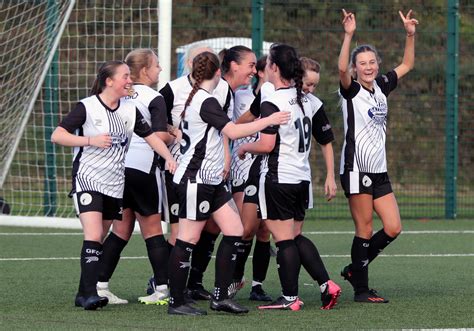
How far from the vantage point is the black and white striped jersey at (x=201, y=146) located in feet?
24.1

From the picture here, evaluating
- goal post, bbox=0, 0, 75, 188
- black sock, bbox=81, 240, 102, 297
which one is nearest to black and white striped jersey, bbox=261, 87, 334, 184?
black sock, bbox=81, 240, 102, 297

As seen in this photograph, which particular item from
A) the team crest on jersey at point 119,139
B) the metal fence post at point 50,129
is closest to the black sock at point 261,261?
the team crest on jersey at point 119,139

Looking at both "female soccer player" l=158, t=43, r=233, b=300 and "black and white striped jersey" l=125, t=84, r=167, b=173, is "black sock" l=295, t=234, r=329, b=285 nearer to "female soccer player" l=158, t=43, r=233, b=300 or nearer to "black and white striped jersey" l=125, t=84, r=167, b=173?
"female soccer player" l=158, t=43, r=233, b=300

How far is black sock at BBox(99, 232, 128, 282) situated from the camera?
8.19 m

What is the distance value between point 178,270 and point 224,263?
319 mm

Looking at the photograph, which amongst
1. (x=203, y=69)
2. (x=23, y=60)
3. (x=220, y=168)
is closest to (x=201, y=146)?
(x=220, y=168)

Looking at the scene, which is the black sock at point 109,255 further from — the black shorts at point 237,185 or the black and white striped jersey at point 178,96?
the black shorts at point 237,185

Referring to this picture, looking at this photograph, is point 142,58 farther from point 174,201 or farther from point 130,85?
point 174,201

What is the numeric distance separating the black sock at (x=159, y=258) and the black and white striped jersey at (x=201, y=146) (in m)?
0.83

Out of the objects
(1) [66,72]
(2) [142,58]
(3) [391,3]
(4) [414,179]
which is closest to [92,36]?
(1) [66,72]

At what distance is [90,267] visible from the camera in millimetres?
7539

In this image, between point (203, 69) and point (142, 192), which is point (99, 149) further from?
point (203, 69)

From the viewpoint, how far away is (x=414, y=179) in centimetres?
1622

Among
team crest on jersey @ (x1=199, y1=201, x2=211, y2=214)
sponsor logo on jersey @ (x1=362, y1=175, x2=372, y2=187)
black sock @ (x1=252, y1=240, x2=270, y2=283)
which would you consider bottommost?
black sock @ (x1=252, y1=240, x2=270, y2=283)
